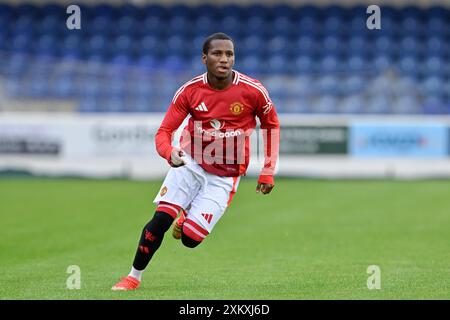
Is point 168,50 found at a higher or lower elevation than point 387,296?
higher

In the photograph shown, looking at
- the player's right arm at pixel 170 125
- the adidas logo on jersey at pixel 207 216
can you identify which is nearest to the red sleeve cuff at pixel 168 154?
the player's right arm at pixel 170 125

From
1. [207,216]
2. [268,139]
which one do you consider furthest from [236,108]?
[207,216]

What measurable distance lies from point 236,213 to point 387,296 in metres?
8.59

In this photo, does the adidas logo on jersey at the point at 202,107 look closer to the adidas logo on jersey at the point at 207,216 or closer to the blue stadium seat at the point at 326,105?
the adidas logo on jersey at the point at 207,216

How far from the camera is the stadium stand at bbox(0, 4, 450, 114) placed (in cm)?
2575

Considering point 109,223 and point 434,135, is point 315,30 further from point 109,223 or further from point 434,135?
point 109,223

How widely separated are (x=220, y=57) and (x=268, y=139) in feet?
3.11

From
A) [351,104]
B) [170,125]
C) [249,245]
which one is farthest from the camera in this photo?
[351,104]

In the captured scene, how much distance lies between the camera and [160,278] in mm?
9188

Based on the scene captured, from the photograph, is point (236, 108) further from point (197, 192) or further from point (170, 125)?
point (197, 192)

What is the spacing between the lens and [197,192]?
28.5 feet

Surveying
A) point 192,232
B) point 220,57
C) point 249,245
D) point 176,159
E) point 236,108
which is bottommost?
point 249,245

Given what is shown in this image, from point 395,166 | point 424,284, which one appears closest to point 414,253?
point 424,284

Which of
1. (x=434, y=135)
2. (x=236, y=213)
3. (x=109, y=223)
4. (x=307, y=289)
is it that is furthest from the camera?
(x=434, y=135)
